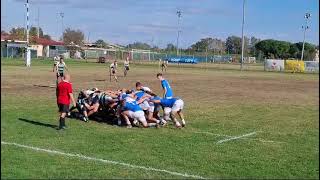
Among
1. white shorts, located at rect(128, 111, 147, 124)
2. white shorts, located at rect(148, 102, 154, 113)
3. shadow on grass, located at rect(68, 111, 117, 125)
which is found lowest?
shadow on grass, located at rect(68, 111, 117, 125)

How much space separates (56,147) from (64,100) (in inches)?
116

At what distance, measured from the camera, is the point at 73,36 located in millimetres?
159250

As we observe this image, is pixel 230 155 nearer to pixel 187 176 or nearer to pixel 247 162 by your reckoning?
pixel 247 162

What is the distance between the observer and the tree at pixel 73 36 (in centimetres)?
15750

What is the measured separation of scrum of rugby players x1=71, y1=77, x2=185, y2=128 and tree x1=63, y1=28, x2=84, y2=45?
472 feet

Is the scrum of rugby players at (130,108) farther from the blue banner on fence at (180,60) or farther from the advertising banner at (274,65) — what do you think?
the blue banner on fence at (180,60)

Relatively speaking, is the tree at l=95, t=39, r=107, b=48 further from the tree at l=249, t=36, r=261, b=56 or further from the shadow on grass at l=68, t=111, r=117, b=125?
the shadow on grass at l=68, t=111, r=117, b=125

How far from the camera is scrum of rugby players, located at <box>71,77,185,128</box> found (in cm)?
1388

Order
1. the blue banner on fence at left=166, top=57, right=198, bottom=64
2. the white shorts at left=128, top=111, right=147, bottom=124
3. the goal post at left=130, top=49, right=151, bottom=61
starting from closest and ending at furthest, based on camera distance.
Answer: the white shorts at left=128, top=111, right=147, bottom=124 → the blue banner on fence at left=166, top=57, right=198, bottom=64 → the goal post at left=130, top=49, right=151, bottom=61

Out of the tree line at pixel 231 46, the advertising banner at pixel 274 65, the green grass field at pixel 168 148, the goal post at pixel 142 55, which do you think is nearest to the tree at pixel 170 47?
the tree line at pixel 231 46

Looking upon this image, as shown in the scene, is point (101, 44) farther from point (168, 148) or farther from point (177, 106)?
point (168, 148)

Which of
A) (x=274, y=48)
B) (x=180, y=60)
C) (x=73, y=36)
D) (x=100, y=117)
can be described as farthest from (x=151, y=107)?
(x=73, y=36)

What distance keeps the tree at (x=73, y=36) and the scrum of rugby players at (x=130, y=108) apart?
144 m

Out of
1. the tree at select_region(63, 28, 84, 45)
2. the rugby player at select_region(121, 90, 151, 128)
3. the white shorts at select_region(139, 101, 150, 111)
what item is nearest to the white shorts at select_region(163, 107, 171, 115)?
the white shorts at select_region(139, 101, 150, 111)
